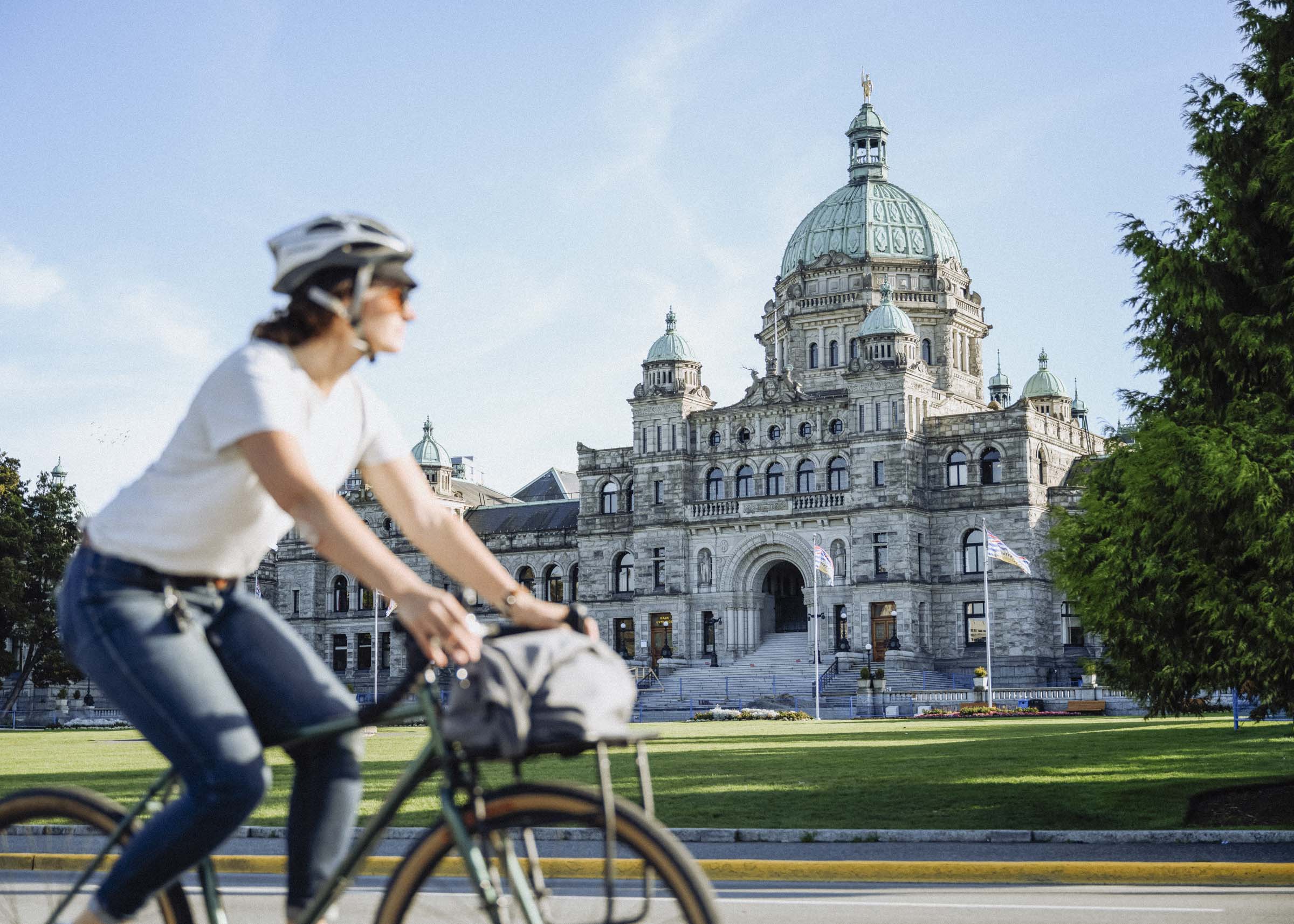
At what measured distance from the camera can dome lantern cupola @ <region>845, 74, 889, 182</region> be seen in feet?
258

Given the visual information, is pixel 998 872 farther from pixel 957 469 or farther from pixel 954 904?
pixel 957 469

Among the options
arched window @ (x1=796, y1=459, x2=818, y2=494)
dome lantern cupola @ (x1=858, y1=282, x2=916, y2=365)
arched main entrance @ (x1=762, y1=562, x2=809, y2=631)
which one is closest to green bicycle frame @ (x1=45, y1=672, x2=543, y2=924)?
dome lantern cupola @ (x1=858, y1=282, x2=916, y2=365)

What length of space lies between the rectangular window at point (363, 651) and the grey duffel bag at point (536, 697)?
252 ft

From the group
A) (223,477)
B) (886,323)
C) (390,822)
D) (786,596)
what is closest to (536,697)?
(390,822)

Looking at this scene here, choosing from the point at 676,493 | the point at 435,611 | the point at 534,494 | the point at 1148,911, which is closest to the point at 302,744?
the point at 435,611

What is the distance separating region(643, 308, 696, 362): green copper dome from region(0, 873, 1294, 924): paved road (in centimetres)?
5954

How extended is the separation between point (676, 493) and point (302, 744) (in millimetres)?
63932

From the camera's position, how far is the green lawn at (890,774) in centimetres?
1354

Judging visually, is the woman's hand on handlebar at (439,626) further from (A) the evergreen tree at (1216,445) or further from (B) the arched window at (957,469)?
(B) the arched window at (957,469)

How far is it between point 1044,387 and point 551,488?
3355 cm

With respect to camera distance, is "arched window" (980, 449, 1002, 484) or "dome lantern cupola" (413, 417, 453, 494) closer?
"arched window" (980, 449, 1002, 484)

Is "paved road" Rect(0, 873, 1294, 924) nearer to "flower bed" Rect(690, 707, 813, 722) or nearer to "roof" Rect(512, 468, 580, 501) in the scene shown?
"flower bed" Rect(690, 707, 813, 722)

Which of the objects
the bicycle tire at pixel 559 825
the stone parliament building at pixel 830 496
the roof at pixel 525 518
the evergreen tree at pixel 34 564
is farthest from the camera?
the roof at pixel 525 518

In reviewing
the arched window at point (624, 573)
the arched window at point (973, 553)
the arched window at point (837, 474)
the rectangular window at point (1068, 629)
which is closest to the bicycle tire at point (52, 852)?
the arched window at point (973, 553)
